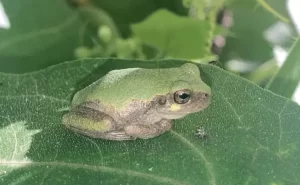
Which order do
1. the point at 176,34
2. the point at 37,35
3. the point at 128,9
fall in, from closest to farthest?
the point at 176,34 < the point at 37,35 < the point at 128,9

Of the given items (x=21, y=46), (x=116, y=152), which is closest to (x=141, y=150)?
(x=116, y=152)

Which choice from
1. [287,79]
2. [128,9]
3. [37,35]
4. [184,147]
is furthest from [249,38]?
[184,147]

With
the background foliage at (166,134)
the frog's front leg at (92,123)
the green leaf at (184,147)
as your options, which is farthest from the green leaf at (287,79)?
the frog's front leg at (92,123)

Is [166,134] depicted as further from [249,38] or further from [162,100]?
[249,38]

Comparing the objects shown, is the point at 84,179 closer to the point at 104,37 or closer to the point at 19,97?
the point at 19,97

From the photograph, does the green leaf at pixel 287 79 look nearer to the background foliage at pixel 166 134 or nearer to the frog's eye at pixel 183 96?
the background foliage at pixel 166 134
